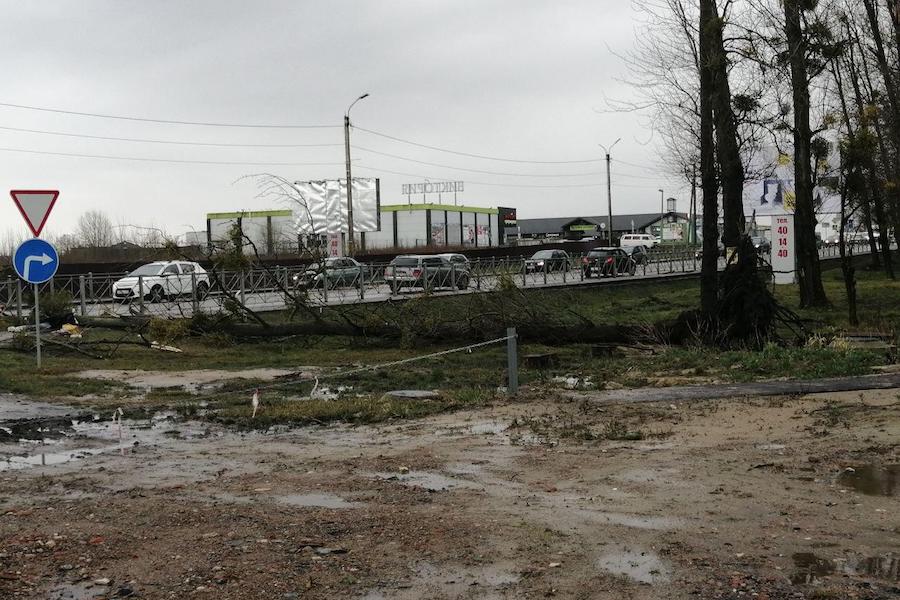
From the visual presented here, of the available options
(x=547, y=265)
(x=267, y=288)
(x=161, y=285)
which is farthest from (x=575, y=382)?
(x=547, y=265)

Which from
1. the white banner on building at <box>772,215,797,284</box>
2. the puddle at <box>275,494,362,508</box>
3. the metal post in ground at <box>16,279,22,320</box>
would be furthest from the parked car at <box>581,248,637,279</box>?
the puddle at <box>275,494,362,508</box>

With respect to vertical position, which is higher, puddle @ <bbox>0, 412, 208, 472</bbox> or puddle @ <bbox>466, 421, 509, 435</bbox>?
puddle @ <bbox>0, 412, 208, 472</bbox>

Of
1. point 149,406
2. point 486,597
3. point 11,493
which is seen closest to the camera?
point 486,597

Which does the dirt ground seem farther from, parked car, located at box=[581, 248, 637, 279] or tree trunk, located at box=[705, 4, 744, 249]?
parked car, located at box=[581, 248, 637, 279]

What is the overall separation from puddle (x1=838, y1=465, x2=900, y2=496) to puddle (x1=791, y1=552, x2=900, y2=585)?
1609mm

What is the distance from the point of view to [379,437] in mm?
10141

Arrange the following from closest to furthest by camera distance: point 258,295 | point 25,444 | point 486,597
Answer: point 486,597, point 25,444, point 258,295

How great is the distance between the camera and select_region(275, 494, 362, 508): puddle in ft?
22.2

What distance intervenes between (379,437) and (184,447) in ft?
6.50

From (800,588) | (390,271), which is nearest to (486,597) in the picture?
(800,588)

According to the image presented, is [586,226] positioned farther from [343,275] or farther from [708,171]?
[708,171]

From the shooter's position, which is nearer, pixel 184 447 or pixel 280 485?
pixel 280 485

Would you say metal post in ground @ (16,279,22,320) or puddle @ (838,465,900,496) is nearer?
puddle @ (838,465,900,496)

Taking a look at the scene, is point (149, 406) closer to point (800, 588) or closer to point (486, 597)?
point (486, 597)
